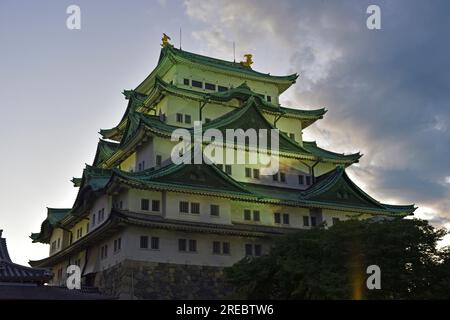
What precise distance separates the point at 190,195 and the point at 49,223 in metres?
19.0

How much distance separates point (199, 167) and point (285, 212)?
28.4 ft

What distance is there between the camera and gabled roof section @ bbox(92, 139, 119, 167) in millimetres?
52806

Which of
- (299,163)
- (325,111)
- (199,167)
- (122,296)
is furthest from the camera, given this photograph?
(325,111)

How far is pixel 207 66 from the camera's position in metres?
52.4

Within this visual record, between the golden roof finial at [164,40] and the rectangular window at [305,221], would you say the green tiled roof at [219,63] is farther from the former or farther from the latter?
the rectangular window at [305,221]

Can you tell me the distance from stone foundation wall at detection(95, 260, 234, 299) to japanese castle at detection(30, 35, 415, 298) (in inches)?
2.8

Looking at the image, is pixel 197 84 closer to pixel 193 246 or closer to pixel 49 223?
pixel 193 246

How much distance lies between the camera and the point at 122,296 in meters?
35.1

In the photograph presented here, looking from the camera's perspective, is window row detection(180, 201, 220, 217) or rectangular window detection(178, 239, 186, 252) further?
window row detection(180, 201, 220, 217)

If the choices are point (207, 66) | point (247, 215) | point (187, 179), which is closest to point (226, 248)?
point (247, 215)

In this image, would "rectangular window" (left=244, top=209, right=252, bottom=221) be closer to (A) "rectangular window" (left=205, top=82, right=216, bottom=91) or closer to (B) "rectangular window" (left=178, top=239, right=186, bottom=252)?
(B) "rectangular window" (left=178, top=239, right=186, bottom=252)

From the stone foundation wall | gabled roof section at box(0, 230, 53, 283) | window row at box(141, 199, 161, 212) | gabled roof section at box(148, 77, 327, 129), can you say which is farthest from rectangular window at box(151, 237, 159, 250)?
gabled roof section at box(148, 77, 327, 129)
